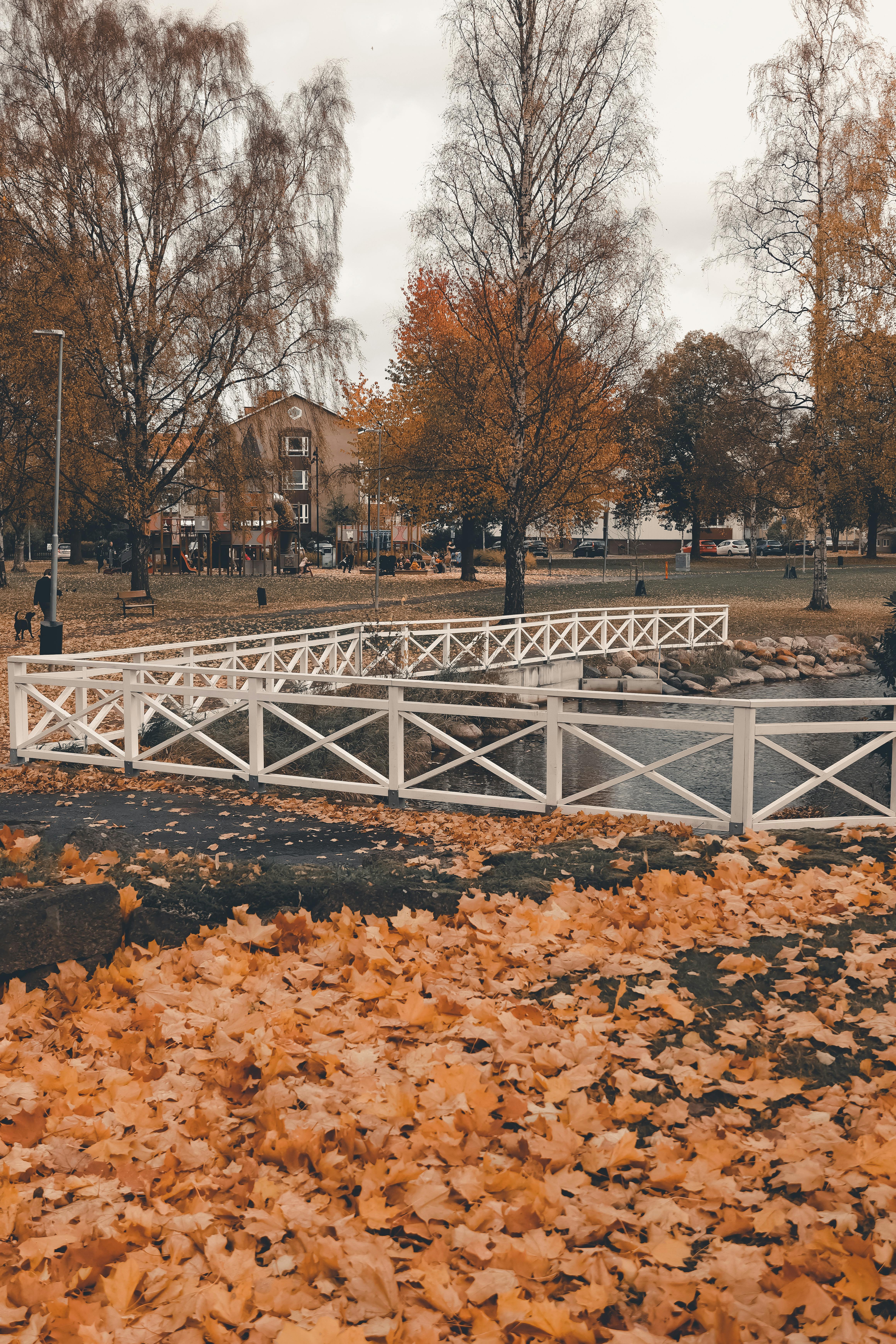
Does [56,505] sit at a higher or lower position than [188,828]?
higher

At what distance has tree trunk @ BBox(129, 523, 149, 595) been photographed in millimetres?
31500

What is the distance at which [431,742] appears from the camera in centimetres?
1778

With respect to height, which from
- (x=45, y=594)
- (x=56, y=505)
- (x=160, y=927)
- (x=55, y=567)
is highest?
(x=56, y=505)

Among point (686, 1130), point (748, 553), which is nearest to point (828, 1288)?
point (686, 1130)

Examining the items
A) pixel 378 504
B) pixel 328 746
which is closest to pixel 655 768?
pixel 328 746

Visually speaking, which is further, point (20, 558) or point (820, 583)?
point (20, 558)

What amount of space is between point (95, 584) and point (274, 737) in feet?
96.9

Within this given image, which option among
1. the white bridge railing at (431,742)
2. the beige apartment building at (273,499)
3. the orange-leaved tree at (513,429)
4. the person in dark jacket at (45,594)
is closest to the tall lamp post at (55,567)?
the person in dark jacket at (45,594)

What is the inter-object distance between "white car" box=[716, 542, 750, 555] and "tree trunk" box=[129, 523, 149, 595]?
56.5m

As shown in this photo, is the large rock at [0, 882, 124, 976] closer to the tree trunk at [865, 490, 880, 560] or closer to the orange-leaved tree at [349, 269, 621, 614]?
the orange-leaved tree at [349, 269, 621, 614]

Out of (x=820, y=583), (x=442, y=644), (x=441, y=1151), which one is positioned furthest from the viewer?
(x=820, y=583)

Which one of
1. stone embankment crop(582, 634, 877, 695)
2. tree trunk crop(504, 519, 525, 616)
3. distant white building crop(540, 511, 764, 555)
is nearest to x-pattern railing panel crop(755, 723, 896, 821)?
stone embankment crop(582, 634, 877, 695)

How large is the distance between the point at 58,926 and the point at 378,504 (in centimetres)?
3181

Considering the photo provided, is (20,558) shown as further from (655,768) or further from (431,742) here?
(655,768)
